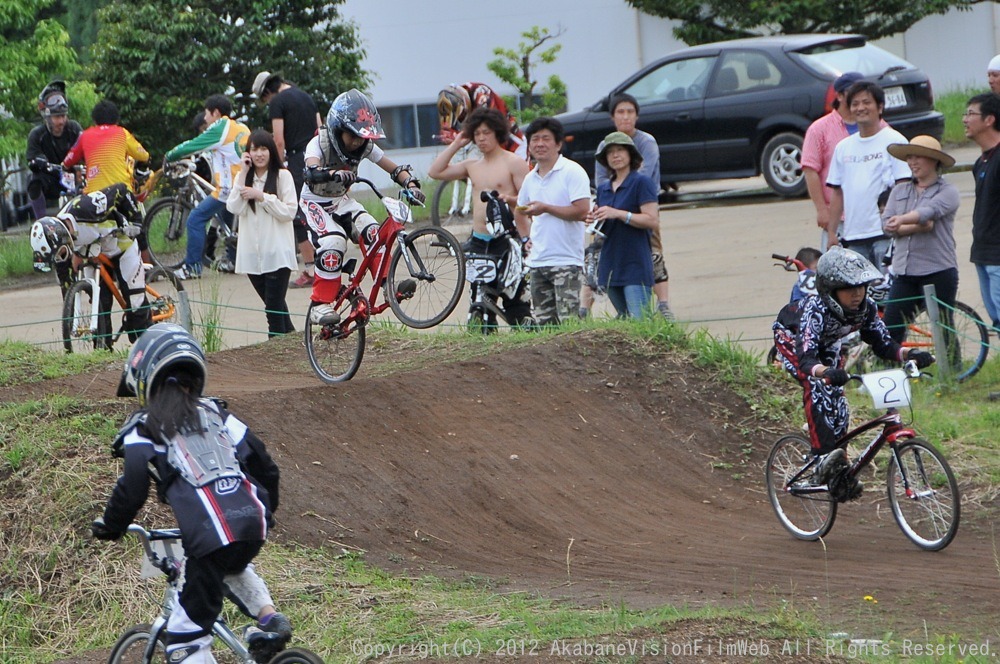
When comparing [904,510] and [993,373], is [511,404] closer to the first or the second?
[904,510]

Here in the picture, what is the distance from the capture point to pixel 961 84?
3177cm

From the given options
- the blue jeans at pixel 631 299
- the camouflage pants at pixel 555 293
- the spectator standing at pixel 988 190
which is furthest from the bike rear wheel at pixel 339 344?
the spectator standing at pixel 988 190

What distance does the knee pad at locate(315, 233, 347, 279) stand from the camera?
9188 mm

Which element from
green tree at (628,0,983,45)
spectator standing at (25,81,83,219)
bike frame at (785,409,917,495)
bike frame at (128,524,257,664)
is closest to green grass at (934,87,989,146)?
green tree at (628,0,983,45)

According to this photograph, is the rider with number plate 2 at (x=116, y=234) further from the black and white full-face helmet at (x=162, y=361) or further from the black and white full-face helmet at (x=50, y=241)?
the black and white full-face helmet at (x=162, y=361)

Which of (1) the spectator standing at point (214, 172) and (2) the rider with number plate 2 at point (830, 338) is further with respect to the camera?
(1) the spectator standing at point (214, 172)

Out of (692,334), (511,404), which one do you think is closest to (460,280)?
(511,404)

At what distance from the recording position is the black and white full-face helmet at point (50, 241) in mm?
11102

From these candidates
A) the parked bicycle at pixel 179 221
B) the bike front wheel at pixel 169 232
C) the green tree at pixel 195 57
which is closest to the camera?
the parked bicycle at pixel 179 221

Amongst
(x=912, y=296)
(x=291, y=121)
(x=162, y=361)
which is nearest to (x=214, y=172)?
(x=291, y=121)

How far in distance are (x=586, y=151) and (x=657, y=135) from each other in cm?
113

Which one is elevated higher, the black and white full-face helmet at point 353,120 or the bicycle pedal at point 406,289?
the black and white full-face helmet at point 353,120

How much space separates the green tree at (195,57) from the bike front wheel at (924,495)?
1774cm

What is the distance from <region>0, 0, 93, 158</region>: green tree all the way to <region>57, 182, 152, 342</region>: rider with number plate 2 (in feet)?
34.6
